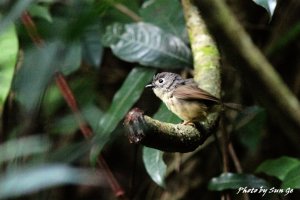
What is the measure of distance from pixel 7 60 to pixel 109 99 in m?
1.74

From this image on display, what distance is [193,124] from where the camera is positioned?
5.61 ft

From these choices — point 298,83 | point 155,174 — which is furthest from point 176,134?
point 298,83

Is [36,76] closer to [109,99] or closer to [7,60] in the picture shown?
[7,60]

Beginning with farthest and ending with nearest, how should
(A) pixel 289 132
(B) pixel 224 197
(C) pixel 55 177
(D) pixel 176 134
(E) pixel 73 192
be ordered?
1. (E) pixel 73 192
2. (B) pixel 224 197
3. (D) pixel 176 134
4. (A) pixel 289 132
5. (C) pixel 55 177

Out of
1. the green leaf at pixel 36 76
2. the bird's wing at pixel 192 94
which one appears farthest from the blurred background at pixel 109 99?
the bird's wing at pixel 192 94

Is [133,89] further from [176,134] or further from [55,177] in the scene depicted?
[55,177]

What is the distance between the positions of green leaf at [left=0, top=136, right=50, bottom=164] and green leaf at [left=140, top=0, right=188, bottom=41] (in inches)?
70.4

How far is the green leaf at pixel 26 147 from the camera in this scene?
2.85ft

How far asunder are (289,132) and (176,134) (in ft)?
1.65

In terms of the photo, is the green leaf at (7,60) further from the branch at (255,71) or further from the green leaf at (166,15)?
the branch at (255,71)

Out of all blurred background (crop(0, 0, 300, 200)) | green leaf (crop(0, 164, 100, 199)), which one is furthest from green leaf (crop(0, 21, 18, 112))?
green leaf (crop(0, 164, 100, 199))

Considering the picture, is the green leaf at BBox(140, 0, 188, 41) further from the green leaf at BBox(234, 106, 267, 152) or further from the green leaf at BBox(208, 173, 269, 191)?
the green leaf at BBox(208, 173, 269, 191)

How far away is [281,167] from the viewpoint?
2227mm

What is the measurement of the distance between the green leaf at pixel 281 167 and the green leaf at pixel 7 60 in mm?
1059
